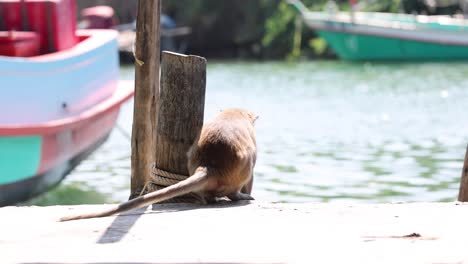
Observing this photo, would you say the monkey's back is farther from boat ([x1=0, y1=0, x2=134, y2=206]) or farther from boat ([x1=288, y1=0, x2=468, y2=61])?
boat ([x1=288, y1=0, x2=468, y2=61])

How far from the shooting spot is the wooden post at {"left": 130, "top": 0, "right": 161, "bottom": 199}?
227 inches

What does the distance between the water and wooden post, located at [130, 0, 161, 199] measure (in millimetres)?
4509

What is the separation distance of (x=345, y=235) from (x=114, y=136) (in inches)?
477

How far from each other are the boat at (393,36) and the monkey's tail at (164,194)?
2436 centimetres

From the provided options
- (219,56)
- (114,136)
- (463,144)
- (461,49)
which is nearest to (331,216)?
(463,144)

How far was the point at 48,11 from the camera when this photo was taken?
10258mm

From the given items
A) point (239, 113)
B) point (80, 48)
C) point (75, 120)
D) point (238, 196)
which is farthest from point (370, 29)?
point (238, 196)

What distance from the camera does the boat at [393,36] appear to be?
28547 millimetres

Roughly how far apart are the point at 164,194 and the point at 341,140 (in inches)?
390

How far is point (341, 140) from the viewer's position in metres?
14.4

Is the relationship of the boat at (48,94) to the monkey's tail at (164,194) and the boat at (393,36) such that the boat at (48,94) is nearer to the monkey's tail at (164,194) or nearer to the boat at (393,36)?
the monkey's tail at (164,194)

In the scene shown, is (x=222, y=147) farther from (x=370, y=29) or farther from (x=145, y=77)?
(x=370, y=29)

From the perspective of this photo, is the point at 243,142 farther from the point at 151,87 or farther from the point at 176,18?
the point at 176,18

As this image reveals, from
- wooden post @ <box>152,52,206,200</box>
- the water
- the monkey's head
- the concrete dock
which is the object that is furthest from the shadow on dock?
the water
